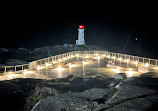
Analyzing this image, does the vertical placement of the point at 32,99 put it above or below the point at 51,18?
below

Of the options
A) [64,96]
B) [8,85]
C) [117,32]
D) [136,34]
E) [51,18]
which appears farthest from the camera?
[51,18]

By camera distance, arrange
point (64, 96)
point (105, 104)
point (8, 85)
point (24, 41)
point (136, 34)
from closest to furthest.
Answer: point (105, 104) → point (64, 96) → point (8, 85) → point (136, 34) → point (24, 41)

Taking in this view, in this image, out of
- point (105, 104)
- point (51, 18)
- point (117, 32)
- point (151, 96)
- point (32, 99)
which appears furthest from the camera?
point (51, 18)

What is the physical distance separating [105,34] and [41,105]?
147189mm

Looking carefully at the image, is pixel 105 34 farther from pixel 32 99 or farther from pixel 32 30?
pixel 32 99

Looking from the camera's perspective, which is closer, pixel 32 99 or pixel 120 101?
pixel 120 101

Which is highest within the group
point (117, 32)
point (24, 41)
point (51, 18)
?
point (51, 18)

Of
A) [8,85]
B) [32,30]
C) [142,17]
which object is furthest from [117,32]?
[8,85]

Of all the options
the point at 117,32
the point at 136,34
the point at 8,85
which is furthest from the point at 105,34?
the point at 8,85

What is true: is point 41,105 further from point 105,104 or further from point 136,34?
point 136,34

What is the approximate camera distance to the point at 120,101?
8.14 m

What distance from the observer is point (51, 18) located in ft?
545

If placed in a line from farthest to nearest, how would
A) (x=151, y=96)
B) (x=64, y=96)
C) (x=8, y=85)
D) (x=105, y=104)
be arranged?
(x=8, y=85)
(x=64, y=96)
(x=151, y=96)
(x=105, y=104)

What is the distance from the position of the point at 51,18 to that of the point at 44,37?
25.5m
